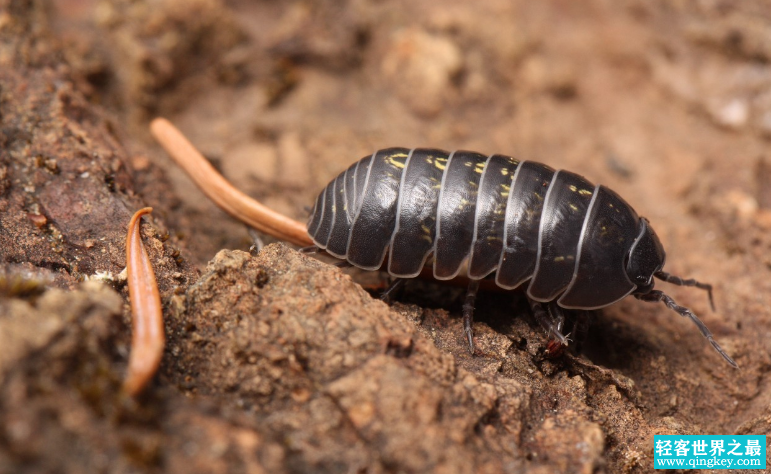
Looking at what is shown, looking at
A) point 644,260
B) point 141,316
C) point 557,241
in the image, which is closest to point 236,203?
point 141,316

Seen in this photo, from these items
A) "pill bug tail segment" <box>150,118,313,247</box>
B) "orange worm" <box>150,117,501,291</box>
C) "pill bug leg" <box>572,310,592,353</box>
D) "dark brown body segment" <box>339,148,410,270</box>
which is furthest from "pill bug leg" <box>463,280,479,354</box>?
"pill bug tail segment" <box>150,118,313,247</box>

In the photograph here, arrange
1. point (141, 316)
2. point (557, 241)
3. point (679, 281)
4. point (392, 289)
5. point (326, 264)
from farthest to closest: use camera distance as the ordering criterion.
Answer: point (679, 281)
point (392, 289)
point (557, 241)
point (326, 264)
point (141, 316)

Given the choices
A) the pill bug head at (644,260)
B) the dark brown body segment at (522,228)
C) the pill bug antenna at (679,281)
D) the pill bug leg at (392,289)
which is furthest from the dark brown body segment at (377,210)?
the pill bug antenna at (679,281)

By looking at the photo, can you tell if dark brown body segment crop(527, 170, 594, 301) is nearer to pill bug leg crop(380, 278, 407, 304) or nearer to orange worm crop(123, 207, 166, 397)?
pill bug leg crop(380, 278, 407, 304)

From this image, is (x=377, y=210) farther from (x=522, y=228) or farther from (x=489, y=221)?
(x=522, y=228)

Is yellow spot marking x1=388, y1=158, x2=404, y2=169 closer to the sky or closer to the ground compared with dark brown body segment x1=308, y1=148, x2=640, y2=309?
closer to the sky

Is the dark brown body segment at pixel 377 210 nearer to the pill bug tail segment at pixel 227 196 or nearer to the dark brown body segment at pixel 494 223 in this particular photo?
the dark brown body segment at pixel 494 223

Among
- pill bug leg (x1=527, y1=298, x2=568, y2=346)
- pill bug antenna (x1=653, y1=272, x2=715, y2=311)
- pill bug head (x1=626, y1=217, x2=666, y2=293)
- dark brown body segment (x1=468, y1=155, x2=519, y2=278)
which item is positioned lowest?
pill bug leg (x1=527, y1=298, x2=568, y2=346)
